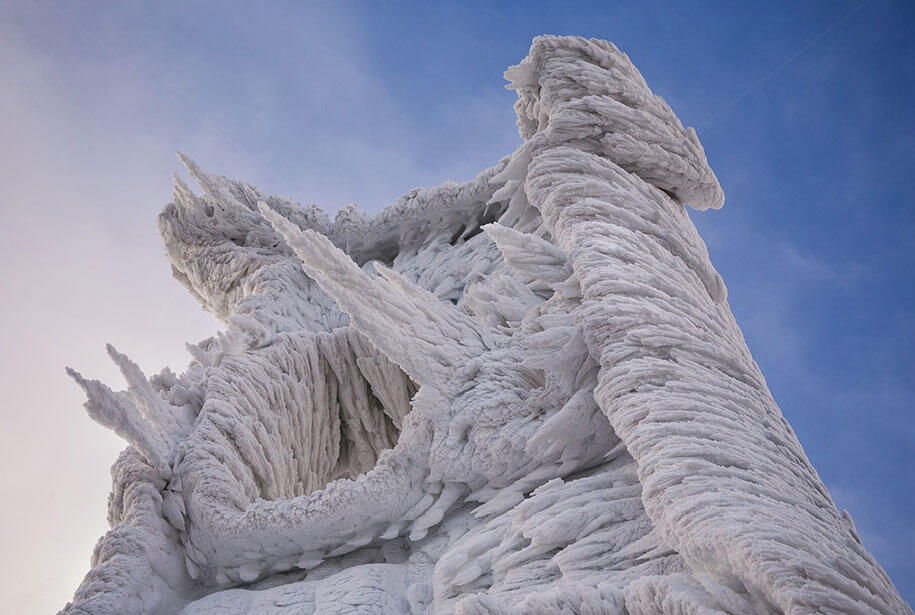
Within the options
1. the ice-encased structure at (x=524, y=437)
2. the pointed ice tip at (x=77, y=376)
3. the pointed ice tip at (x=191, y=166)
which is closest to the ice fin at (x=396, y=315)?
the ice-encased structure at (x=524, y=437)

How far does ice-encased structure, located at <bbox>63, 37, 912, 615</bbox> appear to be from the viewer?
2.65 metres

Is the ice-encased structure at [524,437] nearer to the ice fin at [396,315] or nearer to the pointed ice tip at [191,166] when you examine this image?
the ice fin at [396,315]

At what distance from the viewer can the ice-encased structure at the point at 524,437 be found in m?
2.65

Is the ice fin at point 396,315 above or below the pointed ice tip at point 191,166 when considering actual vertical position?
below

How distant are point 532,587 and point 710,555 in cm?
86

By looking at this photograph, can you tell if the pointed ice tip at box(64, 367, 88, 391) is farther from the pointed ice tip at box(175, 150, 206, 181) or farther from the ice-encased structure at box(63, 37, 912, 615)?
the pointed ice tip at box(175, 150, 206, 181)

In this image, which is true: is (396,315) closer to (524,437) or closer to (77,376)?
(524,437)

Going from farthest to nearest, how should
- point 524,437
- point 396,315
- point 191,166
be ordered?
point 191,166, point 396,315, point 524,437

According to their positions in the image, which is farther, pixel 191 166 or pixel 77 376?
pixel 191 166

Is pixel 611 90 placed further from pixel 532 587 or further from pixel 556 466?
pixel 532 587

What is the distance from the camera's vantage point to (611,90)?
463 cm

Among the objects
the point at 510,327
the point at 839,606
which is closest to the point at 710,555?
the point at 839,606

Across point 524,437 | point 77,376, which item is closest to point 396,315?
point 524,437

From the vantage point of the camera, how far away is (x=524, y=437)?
3717 millimetres
